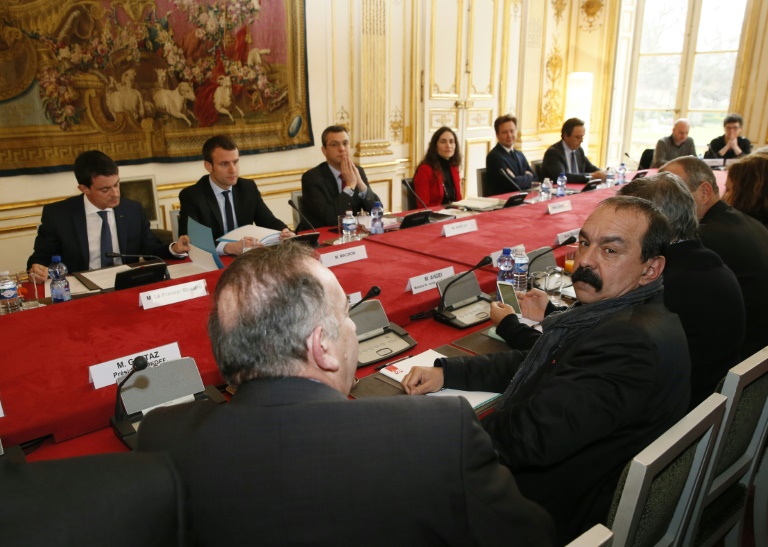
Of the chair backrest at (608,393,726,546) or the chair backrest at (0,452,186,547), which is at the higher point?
the chair backrest at (0,452,186,547)

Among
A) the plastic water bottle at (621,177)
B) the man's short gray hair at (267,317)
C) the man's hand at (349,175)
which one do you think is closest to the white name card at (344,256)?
the man's hand at (349,175)

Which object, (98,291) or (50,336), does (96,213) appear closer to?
(98,291)

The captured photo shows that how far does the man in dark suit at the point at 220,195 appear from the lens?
3.23 meters

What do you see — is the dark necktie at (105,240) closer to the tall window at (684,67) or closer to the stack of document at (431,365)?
the stack of document at (431,365)

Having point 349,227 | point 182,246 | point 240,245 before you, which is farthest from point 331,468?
point 349,227

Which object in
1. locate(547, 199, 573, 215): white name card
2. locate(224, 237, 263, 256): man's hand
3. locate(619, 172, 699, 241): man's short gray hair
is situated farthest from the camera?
locate(547, 199, 573, 215): white name card

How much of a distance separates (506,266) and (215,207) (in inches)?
70.3

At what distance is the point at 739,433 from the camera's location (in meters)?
1.46

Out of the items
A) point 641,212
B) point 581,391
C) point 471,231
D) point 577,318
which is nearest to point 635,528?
point 581,391

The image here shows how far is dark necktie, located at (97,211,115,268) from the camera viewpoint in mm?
2880

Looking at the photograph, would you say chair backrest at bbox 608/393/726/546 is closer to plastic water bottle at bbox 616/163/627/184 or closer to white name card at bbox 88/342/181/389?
white name card at bbox 88/342/181/389

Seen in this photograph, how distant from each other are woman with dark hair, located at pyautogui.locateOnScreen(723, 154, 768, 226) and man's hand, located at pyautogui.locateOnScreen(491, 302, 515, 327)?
1.47m

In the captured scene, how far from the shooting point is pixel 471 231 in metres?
3.14

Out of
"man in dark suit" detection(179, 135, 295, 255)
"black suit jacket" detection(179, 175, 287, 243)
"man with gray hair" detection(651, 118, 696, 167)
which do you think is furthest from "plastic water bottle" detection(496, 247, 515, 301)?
"man with gray hair" detection(651, 118, 696, 167)
